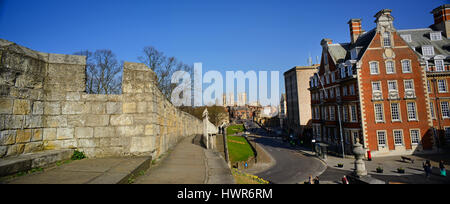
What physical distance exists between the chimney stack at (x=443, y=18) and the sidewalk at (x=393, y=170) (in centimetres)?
2006

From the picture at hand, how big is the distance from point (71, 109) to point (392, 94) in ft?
109

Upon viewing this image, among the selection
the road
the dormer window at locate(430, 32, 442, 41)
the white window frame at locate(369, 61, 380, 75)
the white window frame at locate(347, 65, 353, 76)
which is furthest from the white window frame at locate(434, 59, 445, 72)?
the road

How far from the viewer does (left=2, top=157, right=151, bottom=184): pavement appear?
346 centimetres

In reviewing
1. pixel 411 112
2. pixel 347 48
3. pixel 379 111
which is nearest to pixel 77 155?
pixel 379 111

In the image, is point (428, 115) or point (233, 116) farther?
point (233, 116)

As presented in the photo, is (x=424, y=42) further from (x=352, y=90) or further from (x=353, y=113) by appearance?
Result: (x=353, y=113)

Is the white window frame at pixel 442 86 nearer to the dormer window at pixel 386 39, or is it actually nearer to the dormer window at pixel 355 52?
the dormer window at pixel 386 39

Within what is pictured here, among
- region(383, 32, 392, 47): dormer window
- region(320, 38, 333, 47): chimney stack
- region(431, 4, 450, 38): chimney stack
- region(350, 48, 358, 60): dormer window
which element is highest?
region(431, 4, 450, 38): chimney stack

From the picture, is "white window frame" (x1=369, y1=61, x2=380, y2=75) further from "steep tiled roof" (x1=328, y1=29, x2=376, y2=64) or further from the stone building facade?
the stone building facade

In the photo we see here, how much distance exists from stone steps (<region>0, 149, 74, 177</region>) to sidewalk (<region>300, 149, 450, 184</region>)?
1933 centimetres

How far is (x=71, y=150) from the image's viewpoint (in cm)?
525
